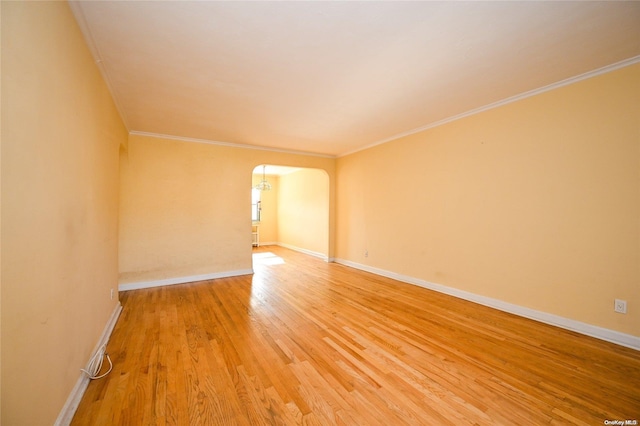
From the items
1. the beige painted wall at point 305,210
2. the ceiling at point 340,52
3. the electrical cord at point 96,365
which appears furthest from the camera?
the beige painted wall at point 305,210

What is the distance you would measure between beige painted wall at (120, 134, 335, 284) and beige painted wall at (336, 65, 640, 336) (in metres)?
3.18

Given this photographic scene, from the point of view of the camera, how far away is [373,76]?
8.14 ft

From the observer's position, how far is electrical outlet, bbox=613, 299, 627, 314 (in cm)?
232

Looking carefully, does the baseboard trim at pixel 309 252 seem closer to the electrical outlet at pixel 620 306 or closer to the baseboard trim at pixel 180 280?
the baseboard trim at pixel 180 280

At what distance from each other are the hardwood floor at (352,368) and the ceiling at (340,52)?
2639mm

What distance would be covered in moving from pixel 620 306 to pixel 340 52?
355 centimetres

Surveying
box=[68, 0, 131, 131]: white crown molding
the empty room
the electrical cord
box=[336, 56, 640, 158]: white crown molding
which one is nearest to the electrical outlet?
the empty room

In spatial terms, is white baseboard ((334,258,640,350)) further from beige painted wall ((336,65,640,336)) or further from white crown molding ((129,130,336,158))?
white crown molding ((129,130,336,158))

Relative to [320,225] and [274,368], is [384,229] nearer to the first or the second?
[320,225]

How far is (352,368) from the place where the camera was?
198cm

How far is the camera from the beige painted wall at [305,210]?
6.66 metres

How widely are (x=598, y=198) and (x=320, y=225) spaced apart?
5.15 meters

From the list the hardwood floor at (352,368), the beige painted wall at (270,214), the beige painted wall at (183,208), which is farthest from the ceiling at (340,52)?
the beige painted wall at (270,214)

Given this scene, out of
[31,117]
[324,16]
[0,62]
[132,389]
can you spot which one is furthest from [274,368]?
[324,16]
